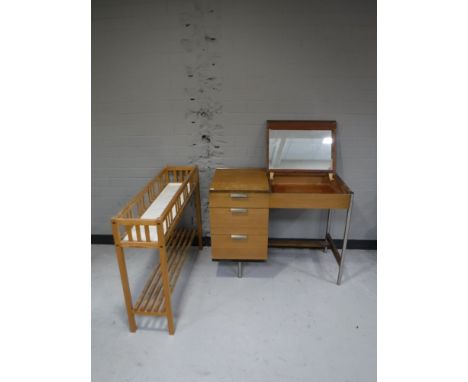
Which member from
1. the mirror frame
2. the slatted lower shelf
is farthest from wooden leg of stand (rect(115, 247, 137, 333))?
the mirror frame

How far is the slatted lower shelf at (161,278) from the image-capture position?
208 cm

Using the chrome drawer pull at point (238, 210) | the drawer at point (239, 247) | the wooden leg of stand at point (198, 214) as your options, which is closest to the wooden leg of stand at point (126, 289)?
the drawer at point (239, 247)

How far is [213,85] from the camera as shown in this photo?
2605 mm

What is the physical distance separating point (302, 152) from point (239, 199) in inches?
32.7

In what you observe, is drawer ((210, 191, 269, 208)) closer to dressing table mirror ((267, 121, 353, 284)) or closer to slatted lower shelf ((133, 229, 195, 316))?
dressing table mirror ((267, 121, 353, 284))

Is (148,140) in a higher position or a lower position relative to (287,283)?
higher

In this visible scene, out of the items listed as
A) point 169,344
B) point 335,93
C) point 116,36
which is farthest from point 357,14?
point 169,344

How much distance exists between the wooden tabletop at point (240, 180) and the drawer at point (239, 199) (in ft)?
0.13

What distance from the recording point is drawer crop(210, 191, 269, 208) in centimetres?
226

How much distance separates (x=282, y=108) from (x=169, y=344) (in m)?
2.16

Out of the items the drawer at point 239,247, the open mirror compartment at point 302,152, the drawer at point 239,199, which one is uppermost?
the open mirror compartment at point 302,152

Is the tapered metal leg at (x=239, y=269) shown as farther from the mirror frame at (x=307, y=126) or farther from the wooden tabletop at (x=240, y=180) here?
the mirror frame at (x=307, y=126)

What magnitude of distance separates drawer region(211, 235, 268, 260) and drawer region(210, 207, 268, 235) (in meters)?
0.06

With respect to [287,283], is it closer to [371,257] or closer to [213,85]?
[371,257]
